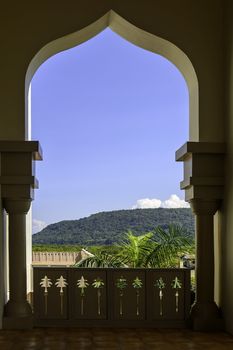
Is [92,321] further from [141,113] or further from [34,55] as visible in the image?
[141,113]

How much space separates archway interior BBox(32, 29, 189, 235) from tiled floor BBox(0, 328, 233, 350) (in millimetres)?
5187

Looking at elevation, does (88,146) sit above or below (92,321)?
above

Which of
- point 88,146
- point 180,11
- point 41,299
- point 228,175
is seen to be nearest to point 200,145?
point 228,175

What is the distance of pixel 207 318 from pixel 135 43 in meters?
3.41

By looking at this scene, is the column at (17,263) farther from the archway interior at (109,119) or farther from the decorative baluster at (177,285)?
the archway interior at (109,119)

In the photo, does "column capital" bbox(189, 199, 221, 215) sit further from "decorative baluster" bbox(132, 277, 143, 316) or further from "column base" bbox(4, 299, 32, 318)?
"column base" bbox(4, 299, 32, 318)

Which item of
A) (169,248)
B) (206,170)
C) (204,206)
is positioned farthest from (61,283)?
(206,170)

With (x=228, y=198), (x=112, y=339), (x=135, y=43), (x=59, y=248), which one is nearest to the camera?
(x=112, y=339)

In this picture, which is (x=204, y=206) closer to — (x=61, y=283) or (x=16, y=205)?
(x=61, y=283)

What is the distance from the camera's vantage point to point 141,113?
12930mm

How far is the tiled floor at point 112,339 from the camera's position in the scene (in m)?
5.66

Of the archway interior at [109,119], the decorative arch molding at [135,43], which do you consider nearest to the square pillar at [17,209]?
the decorative arch molding at [135,43]

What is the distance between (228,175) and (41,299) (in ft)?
8.51

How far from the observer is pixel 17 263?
652 centimetres
